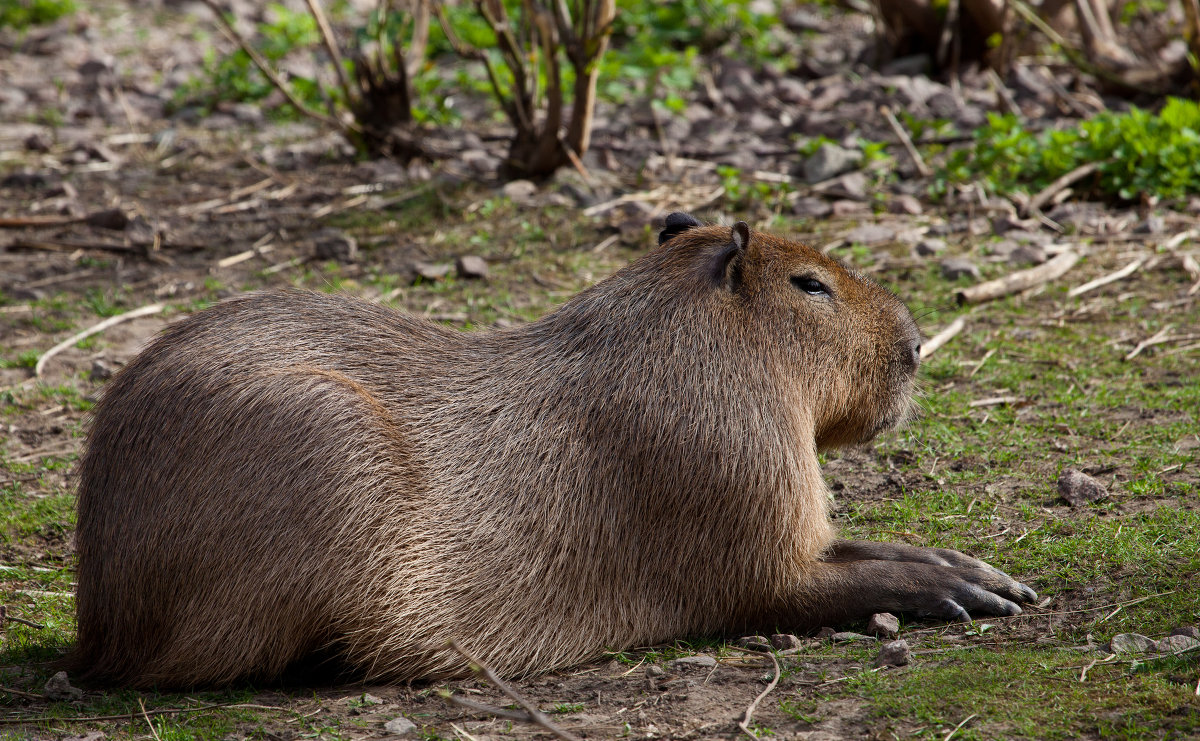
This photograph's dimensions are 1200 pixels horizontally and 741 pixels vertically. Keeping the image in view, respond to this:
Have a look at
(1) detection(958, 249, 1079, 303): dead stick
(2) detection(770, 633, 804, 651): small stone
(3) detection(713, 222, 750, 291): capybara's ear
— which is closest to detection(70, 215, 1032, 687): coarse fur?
(3) detection(713, 222, 750, 291): capybara's ear

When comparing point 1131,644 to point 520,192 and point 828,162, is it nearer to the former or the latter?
point 828,162

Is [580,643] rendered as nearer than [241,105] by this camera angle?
Yes

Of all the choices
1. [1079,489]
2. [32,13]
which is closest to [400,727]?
[1079,489]

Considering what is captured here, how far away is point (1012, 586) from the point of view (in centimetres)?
311

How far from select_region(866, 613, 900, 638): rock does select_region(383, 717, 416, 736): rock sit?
1.22 m

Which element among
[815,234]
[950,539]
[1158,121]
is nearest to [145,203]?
[815,234]

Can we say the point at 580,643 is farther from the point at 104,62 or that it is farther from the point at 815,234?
the point at 104,62

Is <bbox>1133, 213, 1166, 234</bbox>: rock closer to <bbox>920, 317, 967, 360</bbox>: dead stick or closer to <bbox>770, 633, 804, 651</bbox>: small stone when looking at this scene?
<bbox>920, 317, 967, 360</bbox>: dead stick

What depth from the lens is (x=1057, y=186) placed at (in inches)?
244

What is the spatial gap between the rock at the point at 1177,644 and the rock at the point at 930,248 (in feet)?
11.0

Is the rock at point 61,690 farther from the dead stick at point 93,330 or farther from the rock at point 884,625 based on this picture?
the dead stick at point 93,330

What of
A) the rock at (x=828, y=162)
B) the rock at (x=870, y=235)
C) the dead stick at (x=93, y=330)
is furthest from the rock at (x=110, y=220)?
the rock at (x=870, y=235)

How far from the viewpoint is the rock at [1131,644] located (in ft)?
8.89

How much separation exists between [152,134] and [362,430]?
6.21 m
